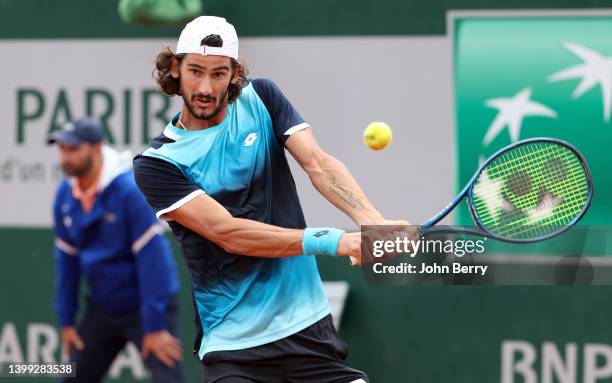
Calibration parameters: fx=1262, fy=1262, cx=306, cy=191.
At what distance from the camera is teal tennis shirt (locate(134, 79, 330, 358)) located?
398 cm

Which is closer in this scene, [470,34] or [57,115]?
[470,34]

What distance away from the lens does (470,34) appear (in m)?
6.59

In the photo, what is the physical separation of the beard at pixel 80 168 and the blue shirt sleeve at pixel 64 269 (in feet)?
0.37

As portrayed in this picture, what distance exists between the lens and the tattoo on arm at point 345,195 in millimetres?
3984

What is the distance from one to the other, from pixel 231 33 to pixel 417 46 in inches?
110

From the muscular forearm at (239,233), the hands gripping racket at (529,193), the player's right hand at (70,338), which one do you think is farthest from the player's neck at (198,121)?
the player's right hand at (70,338)

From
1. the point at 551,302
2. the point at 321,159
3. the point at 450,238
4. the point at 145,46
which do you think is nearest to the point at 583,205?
the point at 450,238

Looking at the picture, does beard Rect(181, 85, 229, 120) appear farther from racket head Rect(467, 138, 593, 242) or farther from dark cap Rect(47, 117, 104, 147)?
dark cap Rect(47, 117, 104, 147)

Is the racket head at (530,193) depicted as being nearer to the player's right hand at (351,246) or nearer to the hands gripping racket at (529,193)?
the hands gripping racket at (529,193)

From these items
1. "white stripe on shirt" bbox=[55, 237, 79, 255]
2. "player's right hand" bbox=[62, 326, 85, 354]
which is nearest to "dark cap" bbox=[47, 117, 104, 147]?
"white stripe on shirt" bbox=[55, 237, 79, 255]

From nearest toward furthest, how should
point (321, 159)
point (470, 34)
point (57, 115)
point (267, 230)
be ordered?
point (267, 230) < point (321, 159) < point (470, 34) < point (57, 115)

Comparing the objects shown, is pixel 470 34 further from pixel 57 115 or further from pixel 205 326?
pixel 205 326

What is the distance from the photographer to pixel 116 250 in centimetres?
646

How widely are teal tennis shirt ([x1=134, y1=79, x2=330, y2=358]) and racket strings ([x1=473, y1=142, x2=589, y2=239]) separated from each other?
2.09 ft
